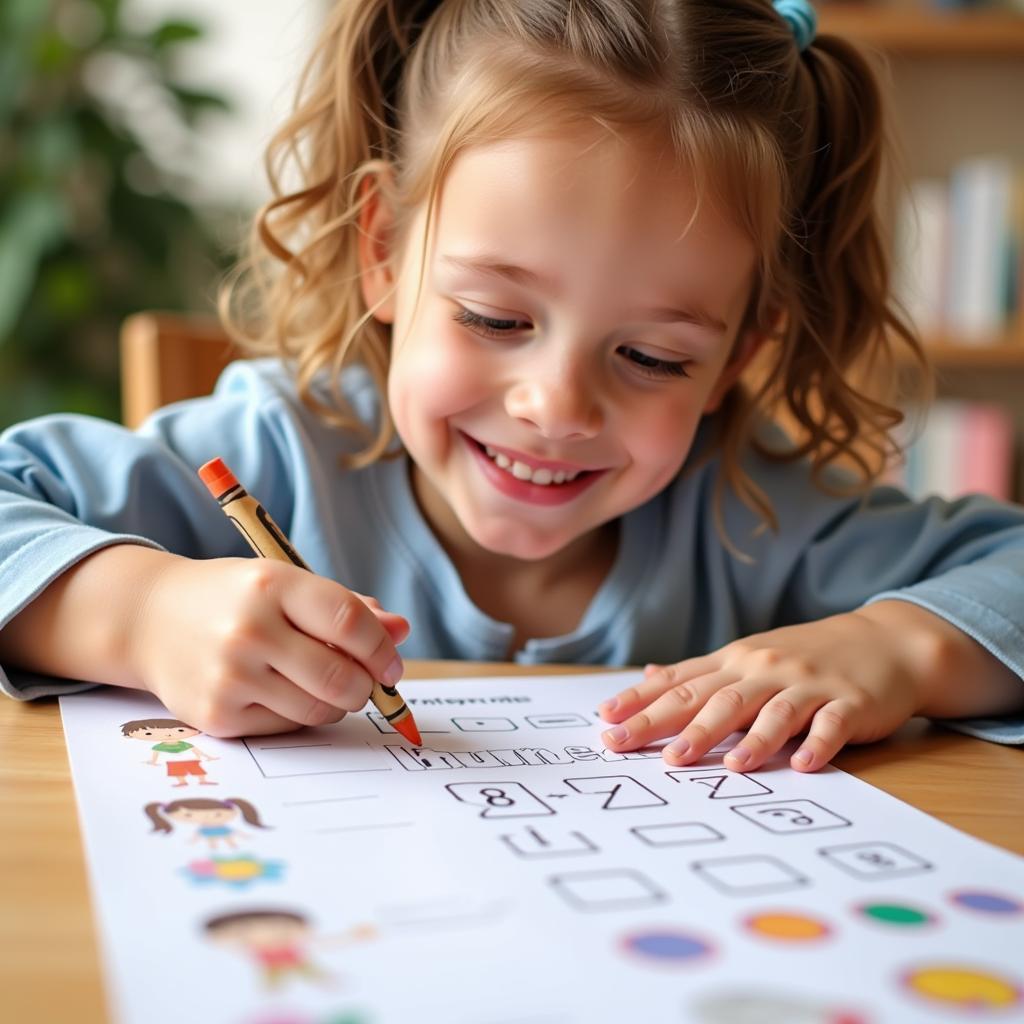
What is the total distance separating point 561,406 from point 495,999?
0.46m

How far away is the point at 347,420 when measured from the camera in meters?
0.95

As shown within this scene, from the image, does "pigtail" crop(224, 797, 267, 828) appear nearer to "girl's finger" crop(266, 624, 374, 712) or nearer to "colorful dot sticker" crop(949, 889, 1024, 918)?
"girl's finger" crop(266, 624, 374, 712)

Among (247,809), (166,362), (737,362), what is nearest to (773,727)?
(247,809)

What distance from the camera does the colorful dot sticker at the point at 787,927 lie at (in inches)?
14.9

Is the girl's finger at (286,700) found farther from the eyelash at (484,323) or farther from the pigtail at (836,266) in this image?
the pigtail at (836,266)

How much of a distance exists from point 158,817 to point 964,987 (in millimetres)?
286

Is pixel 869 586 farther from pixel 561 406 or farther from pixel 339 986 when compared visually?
pixel 339 986

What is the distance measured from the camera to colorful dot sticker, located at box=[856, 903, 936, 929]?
15.6 inches

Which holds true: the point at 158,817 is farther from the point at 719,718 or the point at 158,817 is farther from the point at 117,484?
the point at 117,484

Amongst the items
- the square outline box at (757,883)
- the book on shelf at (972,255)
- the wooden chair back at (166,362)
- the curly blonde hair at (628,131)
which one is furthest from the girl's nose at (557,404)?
the book on shelf at (972,255)

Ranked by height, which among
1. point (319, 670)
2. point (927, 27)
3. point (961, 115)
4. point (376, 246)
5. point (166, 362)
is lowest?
point (319, 670)

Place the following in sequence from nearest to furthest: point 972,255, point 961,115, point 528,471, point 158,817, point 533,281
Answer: point 158,817 → point 533,281 → point 528,471 → point 972,255 → point 961,115

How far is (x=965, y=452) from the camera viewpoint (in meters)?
2.38

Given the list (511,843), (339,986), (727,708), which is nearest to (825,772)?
(727,708)
